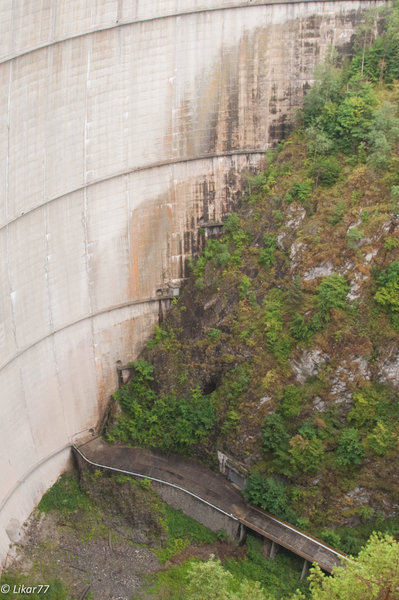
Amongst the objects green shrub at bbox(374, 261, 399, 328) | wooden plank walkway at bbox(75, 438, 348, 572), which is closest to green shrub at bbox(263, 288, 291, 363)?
green shrub at bbox(374, 261, 399, 328)

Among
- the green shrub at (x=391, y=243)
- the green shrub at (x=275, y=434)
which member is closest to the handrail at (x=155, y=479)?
the green shrub at (x=275, y=434)

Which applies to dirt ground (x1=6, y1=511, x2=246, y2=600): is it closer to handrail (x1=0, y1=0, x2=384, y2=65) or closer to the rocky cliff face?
the rocky cliff face

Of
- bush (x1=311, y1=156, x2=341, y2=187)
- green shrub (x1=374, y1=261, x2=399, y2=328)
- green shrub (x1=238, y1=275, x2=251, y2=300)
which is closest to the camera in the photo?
green shrub (x1=374, y1=261, x2=399, y2=328)

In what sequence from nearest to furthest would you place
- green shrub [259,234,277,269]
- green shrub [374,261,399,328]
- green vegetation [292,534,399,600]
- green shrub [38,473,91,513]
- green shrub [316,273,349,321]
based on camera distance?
green vegetation [292,534,399,600] → green shrub [374,261,399,328] → green shrub [316,273,349,321] → green shrub [38,473,91,513] → green shrub [259,234,277,269]

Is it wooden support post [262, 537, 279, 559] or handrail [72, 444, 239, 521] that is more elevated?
handrail [72, 444, 239, 521]

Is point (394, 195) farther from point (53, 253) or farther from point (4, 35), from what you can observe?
point (4, 35)
